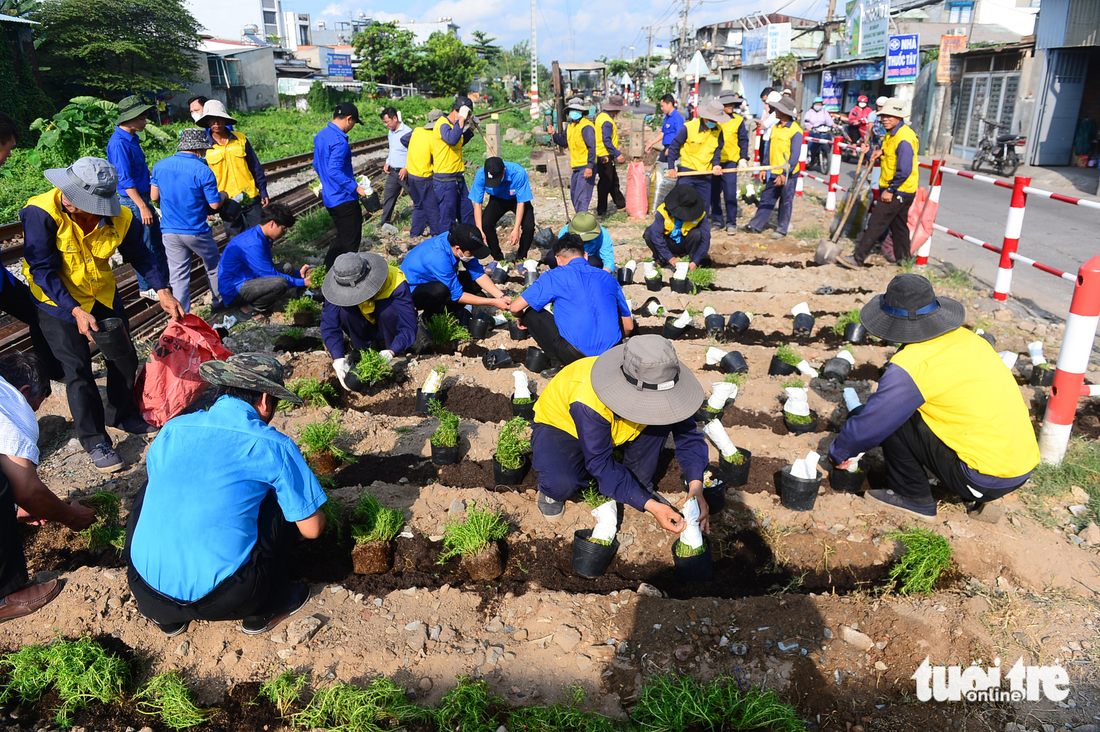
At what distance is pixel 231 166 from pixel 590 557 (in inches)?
224

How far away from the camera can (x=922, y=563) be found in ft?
9.50

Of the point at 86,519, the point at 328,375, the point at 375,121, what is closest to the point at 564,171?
the point at 328,375

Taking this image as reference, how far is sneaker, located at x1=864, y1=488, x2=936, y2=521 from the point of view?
3396 millimetres

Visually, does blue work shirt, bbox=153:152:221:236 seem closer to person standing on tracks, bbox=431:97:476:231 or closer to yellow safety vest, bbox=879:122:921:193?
person standing on tracks, bbox=431:97:476:231

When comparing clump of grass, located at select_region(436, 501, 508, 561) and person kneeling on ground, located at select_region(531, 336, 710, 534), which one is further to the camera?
clump of grass, located at select_region(436, 501, 508, 561)

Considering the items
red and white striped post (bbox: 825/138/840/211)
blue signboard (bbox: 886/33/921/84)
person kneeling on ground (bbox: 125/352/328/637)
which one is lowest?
person kneeling on ground (bbox: 125/352/328/637)

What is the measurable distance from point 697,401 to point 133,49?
118 feet

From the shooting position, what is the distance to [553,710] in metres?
2.32

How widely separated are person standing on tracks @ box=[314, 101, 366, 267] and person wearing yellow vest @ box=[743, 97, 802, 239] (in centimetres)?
528

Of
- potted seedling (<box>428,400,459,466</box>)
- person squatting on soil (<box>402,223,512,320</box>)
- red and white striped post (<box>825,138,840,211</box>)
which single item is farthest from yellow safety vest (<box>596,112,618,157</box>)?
potted seedling (<box>428,400,459,466</box>)

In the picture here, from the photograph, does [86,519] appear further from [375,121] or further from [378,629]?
[375,121]

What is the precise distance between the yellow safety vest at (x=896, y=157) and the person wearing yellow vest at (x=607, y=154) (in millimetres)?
3783

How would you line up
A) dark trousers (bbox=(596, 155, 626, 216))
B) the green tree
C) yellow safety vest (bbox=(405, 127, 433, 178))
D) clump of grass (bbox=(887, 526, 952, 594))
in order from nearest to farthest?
1. clump of grass (bbox=(887, 526, 952, 594))
2. yellow safety vest (bbox=(405, 127, 433, 178))
3. dark trousers (bbox=(596, 155, 626, 216))
4. the green tree

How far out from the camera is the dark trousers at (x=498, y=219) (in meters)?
7.88
